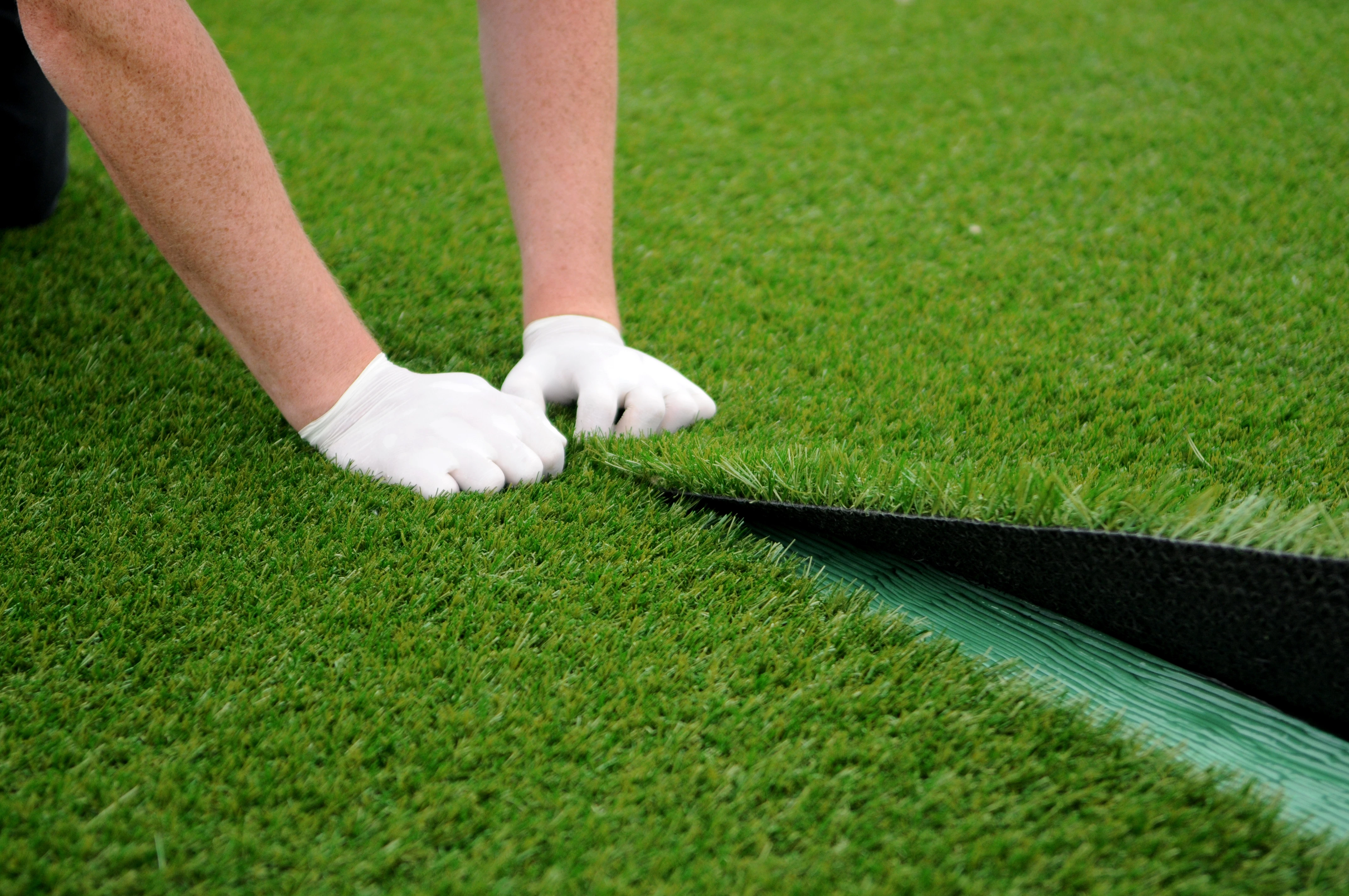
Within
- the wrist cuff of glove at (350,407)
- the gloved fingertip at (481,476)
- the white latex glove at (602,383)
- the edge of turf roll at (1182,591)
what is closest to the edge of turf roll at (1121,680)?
the edge of turf roll at (1182,591)

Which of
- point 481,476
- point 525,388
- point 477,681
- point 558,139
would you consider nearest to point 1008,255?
point 558,139

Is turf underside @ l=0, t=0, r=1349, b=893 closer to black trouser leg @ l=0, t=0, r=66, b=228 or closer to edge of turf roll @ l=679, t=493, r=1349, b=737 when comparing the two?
edge of turf roll @ l=679, t=493, r=1349, b=737

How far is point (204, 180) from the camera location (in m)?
1.35

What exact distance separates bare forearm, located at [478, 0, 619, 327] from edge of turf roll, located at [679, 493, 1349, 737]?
701 millimetres

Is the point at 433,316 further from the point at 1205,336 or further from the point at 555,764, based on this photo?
the point at 1205,336

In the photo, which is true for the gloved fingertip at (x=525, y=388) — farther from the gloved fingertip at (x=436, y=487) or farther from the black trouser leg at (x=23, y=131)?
the black trouser leg at (x=23, y=131)

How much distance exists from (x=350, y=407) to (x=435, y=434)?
16 centimetres

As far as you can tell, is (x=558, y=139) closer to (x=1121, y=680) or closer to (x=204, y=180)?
(x=204, y=180)

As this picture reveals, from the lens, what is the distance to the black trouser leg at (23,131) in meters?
2.06

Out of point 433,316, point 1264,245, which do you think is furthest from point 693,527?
point 1264,245

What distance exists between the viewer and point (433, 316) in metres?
1.96

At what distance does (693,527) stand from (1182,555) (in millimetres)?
626

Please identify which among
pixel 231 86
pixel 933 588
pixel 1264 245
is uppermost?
pixel 231 86

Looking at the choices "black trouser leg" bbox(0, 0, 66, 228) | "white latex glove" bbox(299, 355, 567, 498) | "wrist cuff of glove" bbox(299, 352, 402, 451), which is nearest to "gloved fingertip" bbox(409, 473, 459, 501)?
"white latex glove" bbox(299, 355, 567, 498)
